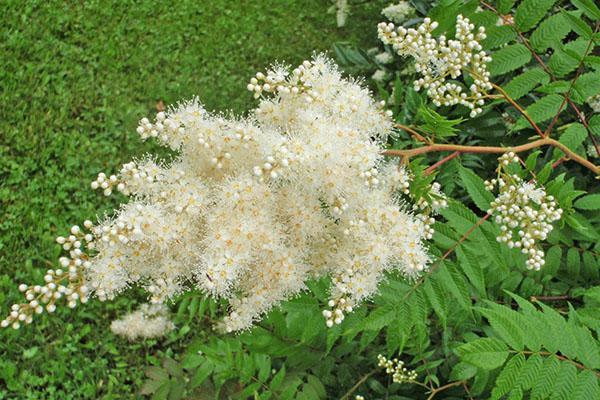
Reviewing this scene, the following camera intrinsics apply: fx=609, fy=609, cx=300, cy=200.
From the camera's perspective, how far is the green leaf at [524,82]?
2191 mm

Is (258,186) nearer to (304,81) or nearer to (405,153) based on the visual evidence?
(304,81)

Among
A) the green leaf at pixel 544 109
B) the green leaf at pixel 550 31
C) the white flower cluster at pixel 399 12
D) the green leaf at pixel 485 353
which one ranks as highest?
the green leaf at pixel 550 31

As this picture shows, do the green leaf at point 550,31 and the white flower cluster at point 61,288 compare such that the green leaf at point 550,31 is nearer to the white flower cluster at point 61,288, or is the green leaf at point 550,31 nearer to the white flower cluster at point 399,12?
the white flower cluster at point 399,12

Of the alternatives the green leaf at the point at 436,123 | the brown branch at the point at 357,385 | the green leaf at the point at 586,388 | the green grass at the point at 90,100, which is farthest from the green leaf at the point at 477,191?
the green grass at the point at 90,100

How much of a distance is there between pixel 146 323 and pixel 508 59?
2644mm

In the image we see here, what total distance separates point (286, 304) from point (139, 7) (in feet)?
12.3

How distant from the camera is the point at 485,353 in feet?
5.52

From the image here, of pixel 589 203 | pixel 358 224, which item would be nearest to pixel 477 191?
pixel 358 224

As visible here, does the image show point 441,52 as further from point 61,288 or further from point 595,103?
point 61,288

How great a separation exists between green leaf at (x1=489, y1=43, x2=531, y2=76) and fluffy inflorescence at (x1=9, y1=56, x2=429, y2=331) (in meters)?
0.56

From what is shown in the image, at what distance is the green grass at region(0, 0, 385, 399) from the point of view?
12.6 feet

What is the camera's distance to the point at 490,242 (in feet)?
6.38

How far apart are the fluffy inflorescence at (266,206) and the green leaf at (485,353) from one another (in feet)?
0.91

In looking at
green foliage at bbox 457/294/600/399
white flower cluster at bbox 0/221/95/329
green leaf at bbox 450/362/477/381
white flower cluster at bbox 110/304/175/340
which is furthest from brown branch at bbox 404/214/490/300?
white flower cluster at bbox 110/304/175/340
